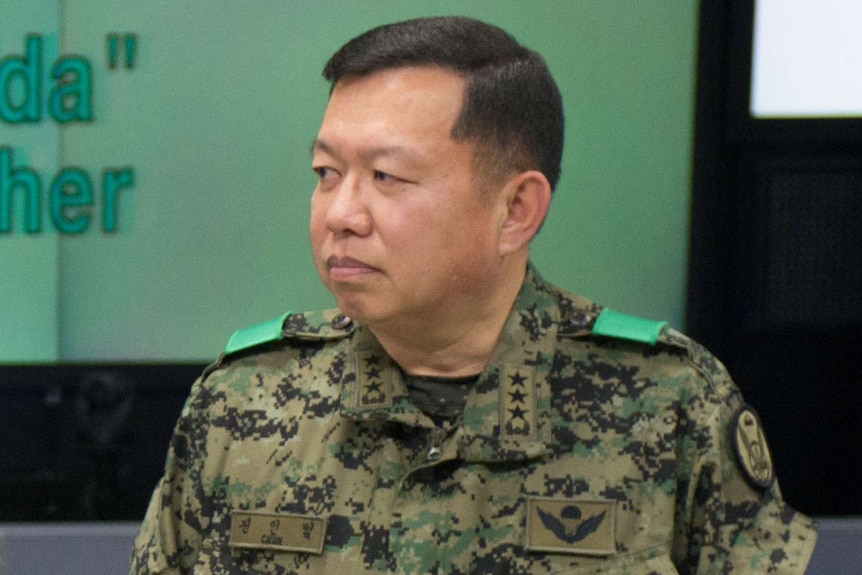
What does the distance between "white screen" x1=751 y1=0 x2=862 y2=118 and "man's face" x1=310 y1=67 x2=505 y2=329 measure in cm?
136

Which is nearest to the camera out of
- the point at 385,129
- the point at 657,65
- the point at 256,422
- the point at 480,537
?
the point at 385,129

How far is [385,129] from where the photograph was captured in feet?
3.95

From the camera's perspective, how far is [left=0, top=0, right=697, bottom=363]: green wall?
239 centimetres

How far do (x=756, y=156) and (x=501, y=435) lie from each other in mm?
1332

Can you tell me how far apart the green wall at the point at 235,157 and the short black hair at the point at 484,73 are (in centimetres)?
115

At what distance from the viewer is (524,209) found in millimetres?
1287

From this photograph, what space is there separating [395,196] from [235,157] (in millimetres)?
1270

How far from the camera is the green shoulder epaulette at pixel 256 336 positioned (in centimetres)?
146

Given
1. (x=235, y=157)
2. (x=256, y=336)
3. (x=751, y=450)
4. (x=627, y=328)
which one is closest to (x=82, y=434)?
(x=235, y=157)

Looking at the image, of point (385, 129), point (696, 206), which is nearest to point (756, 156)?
point (696, 206)

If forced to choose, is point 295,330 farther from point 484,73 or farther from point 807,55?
point 807,55

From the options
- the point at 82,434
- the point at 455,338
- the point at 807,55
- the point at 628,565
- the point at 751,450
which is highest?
the point at 807,55

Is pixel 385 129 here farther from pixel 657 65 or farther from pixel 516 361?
pixel 657 65

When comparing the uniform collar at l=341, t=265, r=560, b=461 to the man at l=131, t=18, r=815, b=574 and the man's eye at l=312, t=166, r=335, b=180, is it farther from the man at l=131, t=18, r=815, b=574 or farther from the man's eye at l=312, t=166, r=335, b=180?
the man's eye at l=312, t=166, r=335, b=180
